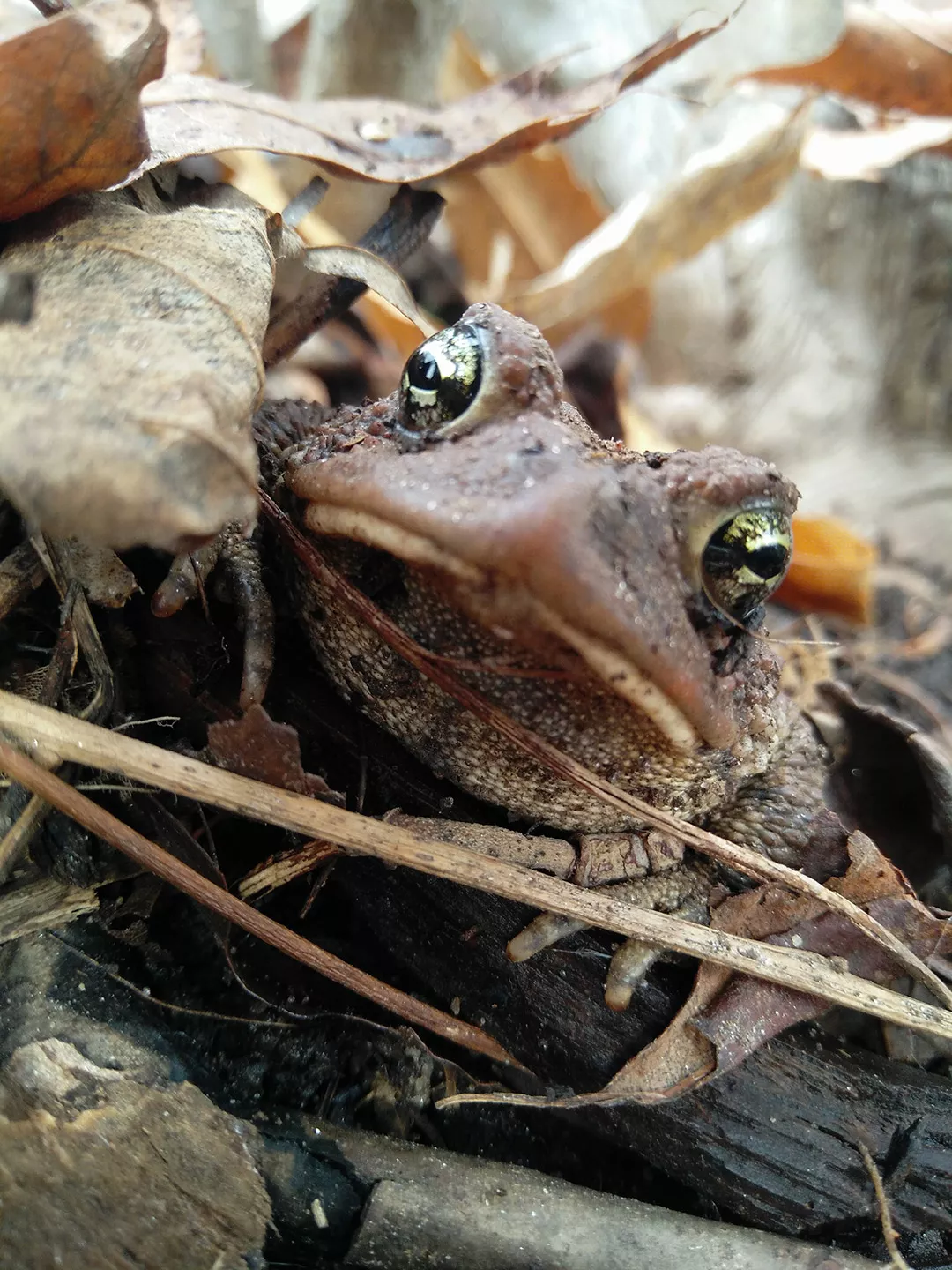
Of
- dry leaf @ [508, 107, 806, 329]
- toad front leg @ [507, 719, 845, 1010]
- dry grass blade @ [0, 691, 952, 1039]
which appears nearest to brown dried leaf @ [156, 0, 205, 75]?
dry grass blade @ [0, 691, 952, 1039]

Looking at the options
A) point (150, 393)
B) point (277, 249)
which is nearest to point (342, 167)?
point (277, 249)

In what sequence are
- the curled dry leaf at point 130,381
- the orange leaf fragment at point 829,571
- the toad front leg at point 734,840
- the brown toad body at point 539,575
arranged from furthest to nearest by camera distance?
the orange leaf fragment at point 829,571
the toad front leg at point 734,840
the brown toad body at point 539,575
the curled dry leaf at point 130,381

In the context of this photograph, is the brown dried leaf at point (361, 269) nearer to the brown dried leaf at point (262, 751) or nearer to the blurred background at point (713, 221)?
the brown dried leaf at point (262, 751)

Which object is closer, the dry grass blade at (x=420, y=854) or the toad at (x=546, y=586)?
the toad at (x=546, y=586)

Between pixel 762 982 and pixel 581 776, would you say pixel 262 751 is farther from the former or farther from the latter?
pixel 762 982

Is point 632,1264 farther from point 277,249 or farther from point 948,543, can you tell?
point 948,543

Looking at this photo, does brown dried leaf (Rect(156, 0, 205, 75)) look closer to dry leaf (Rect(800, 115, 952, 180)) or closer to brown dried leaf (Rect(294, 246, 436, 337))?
brown dried leaf (Rect(294, 246, 436, 337))

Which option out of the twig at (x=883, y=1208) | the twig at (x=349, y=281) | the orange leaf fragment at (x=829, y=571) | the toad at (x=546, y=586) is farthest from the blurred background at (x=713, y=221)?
the twig at (x=883, y=1208)
